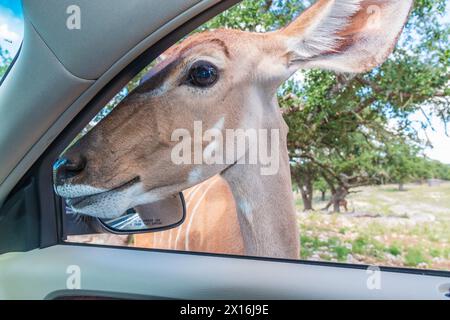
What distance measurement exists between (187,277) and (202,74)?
2.55 ft

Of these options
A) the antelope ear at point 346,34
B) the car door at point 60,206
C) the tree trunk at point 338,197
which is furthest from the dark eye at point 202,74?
the tree trunk at point 338,197

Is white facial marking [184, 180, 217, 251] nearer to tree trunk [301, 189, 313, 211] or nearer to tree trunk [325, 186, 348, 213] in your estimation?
tree trunk [301, 189, 313, 211]

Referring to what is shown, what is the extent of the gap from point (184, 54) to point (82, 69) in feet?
1.29

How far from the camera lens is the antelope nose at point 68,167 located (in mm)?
1481

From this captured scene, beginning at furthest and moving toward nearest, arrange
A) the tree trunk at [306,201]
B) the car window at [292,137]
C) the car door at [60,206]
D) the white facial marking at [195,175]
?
the tree trunk at [306,201], the white facial marking at [195,175], the car window at [292,137], the car door at [60,206]

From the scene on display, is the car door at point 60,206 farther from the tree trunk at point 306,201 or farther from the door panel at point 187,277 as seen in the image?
the tree trunk at point 306,201

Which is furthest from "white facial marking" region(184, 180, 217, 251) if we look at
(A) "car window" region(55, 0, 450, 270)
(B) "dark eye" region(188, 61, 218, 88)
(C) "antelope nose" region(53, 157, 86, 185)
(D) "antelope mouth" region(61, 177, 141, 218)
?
(C) "antelope nose" region(53, 157, 86, 185)

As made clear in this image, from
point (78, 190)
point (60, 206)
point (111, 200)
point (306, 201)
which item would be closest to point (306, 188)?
point (306, 201)

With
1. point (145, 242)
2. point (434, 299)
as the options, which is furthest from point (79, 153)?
point (434, 299)

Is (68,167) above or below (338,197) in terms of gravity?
above

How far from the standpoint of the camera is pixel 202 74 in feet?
5.14

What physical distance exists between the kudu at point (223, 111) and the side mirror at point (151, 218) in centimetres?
7

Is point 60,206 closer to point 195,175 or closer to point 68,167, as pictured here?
point 68,167

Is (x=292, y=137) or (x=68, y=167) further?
(x=292, y=137)
